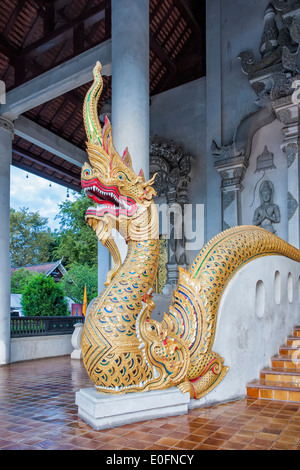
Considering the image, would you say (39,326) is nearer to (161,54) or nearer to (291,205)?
(291,205)

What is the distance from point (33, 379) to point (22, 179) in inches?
2420

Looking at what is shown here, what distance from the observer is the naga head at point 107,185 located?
2.99m

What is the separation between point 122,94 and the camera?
4.90 metres

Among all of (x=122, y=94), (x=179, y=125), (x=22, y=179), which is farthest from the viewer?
(x=22, y=179)

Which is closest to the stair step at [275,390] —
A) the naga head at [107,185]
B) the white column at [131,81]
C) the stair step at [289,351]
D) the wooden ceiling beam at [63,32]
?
the stair step at [289,351]

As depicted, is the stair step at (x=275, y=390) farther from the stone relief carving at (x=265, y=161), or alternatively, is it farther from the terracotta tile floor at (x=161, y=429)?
the stone relief carving at (x=265, y=161)

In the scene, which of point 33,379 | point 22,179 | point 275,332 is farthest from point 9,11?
point 22,179

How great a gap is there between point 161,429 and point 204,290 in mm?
1117

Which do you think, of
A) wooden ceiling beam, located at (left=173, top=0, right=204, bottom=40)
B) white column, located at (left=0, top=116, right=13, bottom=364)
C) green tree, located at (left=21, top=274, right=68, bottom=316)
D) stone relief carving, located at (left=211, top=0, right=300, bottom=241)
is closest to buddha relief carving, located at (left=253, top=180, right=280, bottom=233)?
stone relief carving, located at (left=211, top=0, right=300, bottom=241)

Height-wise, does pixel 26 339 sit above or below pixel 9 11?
below

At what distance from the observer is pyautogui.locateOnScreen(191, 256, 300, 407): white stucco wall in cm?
346

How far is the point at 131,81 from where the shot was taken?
491cm

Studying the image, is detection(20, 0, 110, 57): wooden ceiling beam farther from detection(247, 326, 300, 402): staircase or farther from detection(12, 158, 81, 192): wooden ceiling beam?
detection(247, 326, 300, 402): staircase
